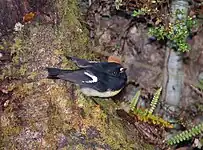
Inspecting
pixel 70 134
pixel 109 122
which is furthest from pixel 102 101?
pixel 70 134

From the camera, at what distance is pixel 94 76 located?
149 inches

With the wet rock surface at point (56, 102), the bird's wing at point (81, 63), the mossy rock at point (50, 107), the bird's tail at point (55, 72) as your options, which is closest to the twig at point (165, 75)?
the wet rock surface at point (56, 102)

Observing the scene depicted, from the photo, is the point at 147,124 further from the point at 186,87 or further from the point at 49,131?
the point at 186,87

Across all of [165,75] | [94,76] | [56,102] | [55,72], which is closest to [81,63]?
[94,76]

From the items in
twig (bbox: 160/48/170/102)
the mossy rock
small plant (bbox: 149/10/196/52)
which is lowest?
twig (bbox: 160/48/170/102)

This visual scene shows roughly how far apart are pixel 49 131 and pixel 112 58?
5.53ft

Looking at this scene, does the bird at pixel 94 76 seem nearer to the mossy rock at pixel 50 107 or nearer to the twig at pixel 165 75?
the mossy rock at pixel 50 107

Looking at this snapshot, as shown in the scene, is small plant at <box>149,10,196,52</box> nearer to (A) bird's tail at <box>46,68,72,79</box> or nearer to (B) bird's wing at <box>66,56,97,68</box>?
(B) bird's wing at <box>66,56,97,68</box>

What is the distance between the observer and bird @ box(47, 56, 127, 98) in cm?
362

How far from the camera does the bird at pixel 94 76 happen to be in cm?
362

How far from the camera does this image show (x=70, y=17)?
4.30m

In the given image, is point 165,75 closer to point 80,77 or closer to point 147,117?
point 147,117

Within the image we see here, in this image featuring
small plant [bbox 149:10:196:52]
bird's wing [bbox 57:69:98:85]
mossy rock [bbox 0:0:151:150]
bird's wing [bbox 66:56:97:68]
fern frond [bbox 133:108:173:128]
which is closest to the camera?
mossy rock [bbox 0:0:151:150]

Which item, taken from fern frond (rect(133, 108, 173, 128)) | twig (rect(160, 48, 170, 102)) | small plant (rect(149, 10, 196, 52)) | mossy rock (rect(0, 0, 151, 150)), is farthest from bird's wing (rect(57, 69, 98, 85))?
twig (rect(160, 48, 170, 102))
